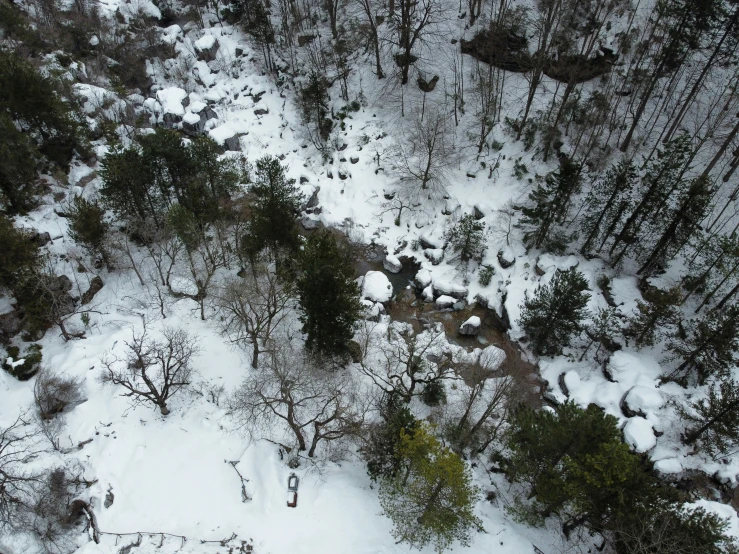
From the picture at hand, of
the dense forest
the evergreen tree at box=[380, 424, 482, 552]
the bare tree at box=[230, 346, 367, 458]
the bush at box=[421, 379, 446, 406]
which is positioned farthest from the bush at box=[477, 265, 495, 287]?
the evergreen tree at box=[380, 424, 482, 552]

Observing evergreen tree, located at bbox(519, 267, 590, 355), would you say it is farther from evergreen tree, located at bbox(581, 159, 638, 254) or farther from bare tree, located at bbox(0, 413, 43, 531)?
bare tree, located at bbox(0, 413, 43, 531)

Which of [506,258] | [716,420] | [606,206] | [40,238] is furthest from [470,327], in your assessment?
[40,238]

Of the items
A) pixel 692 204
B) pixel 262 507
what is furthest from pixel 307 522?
pixel 692 204

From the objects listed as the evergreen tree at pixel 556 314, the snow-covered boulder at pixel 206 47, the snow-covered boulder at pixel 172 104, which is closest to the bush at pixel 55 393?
the snow-covered boulder at pixel 172 104

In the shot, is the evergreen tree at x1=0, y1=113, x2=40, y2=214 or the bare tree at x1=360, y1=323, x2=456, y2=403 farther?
the evergreen tree at x1=0, y1=113, x2=40, y2=214

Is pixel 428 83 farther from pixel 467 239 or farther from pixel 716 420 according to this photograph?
pixel 716 420

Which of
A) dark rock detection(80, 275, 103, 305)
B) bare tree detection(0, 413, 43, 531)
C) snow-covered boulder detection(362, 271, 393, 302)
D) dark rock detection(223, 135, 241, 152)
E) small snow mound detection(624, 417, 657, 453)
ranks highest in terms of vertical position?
dark rock detection(223, 135, 241, 152)

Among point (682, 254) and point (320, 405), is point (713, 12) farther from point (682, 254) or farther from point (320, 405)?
point (320, 405)
